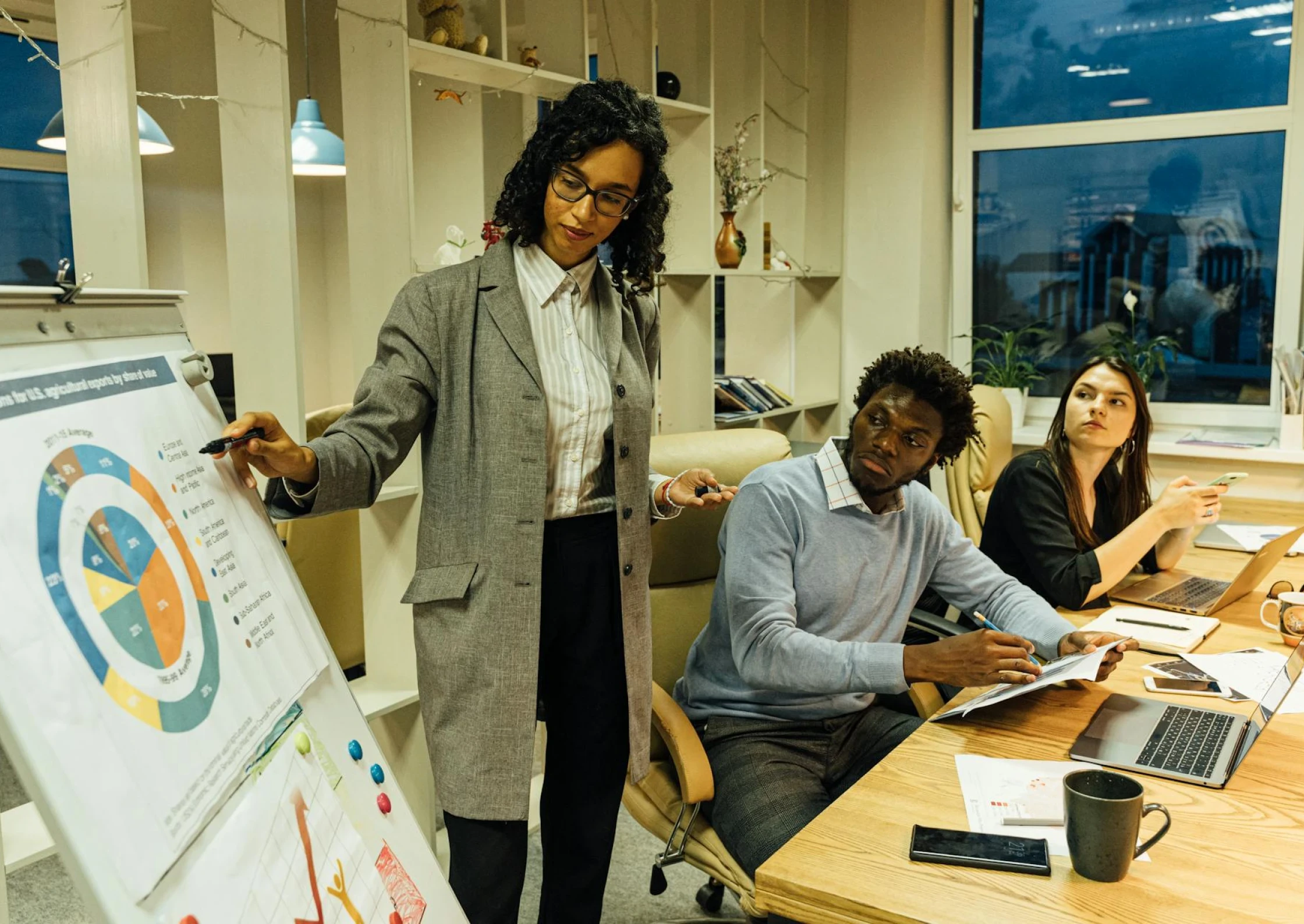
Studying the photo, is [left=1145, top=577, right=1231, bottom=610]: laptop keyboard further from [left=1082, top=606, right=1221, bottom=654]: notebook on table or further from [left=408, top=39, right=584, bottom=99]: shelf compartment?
[left=408, top=39, right=584, bottom=99]: shelf compartment

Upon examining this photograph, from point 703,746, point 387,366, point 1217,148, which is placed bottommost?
Result: point 703,746

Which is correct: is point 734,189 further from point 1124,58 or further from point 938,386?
point 938,386

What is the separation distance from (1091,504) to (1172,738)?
3.71ft

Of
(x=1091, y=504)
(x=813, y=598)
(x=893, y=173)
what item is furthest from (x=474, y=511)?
(x=893, y=173)

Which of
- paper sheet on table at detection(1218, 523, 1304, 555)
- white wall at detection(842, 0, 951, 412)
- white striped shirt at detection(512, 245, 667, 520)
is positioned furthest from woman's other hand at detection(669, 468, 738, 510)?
white wall at detection(842, 0, 951, 412)

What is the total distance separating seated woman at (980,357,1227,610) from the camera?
2.28 meters

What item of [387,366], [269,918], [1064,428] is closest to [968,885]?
[269,918]

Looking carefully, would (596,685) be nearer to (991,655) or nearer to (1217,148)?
(991,655)

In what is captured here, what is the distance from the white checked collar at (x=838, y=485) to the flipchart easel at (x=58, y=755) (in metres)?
0.94

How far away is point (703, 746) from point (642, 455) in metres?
0.52

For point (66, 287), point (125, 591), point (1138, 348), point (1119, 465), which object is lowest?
point (1119, 465)

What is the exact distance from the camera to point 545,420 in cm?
157

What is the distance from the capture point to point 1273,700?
1.70 m

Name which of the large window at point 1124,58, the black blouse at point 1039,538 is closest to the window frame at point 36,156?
the large window at point 1124,58
